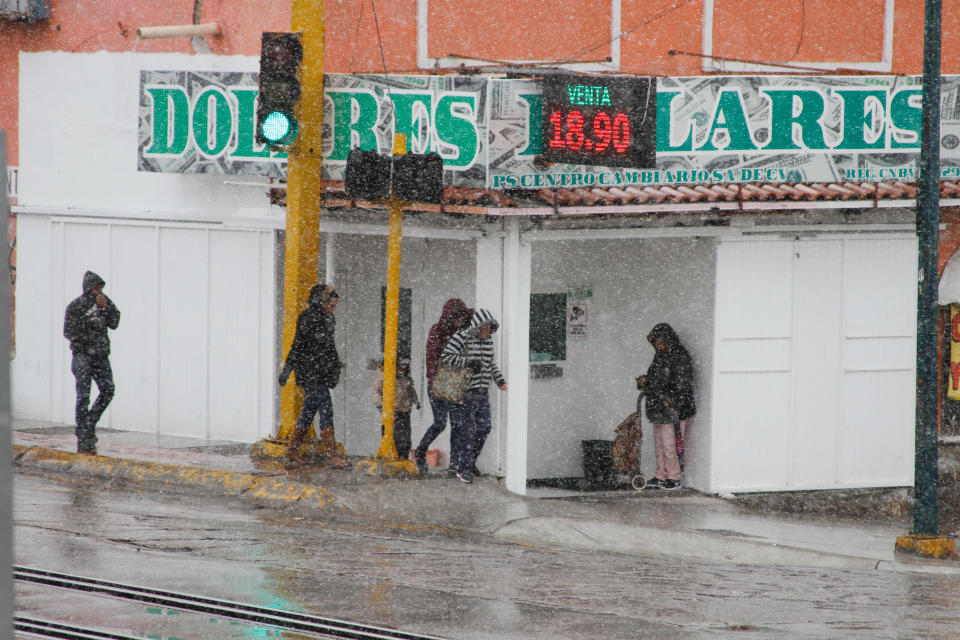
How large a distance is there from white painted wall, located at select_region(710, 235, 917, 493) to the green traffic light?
4.35 meters

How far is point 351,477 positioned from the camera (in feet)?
40.2

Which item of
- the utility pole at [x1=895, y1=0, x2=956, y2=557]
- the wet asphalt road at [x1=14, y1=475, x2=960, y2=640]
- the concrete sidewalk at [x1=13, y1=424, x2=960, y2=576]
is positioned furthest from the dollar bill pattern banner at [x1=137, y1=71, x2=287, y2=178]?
the utility pole at [x1=895, y1=0, x2=956, y2=557]

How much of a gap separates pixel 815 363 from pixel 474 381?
143 inches

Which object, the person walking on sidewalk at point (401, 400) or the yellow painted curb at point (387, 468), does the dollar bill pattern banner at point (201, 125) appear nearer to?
the person walking on sidewalk at point (401, 400)

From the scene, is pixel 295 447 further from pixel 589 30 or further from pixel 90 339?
pixel 589 30

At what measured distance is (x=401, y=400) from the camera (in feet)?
43.4

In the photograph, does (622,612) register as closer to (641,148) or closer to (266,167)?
(641,148)

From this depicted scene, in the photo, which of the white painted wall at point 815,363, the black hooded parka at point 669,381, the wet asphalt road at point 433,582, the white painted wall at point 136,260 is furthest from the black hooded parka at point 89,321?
the white painted wall at point 815,363

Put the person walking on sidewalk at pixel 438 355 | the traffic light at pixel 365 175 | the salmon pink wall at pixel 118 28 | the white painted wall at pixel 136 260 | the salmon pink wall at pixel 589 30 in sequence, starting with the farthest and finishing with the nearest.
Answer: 1. the white painted wall at pixel 136 260
2. the salmon pink wall at pixel 118 28
3. the salmon pink wall at pixel 589 30
4. the person walking on sidewalk at pixel 438 355
5. the traffic light at pixel 365 175

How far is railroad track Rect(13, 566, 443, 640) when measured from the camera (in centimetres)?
688

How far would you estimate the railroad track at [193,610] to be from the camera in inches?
271

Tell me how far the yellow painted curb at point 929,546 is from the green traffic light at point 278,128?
637 centimetres

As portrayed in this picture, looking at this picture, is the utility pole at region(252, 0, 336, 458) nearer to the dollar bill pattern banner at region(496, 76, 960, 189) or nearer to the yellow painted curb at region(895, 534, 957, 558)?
the dollar bill pattern banner at region(496, 76, 960, 189)

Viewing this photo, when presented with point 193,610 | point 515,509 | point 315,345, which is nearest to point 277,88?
point 315,345
